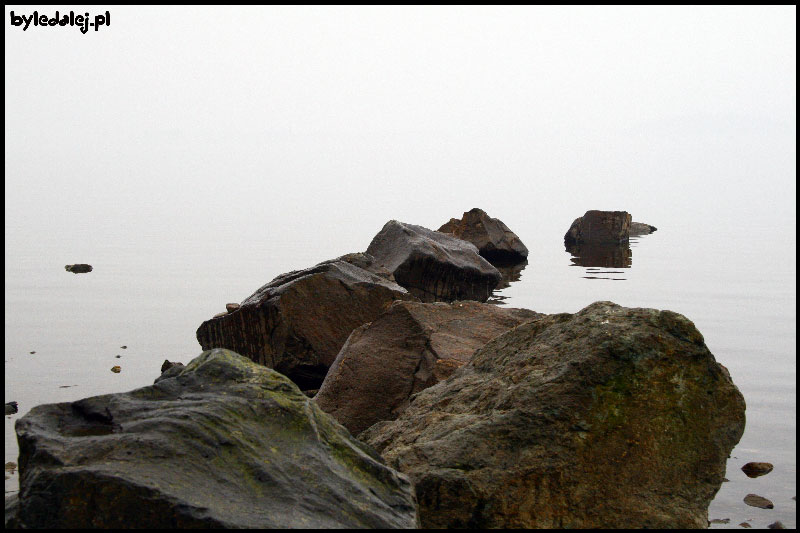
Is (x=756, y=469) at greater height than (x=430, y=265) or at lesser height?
lesser

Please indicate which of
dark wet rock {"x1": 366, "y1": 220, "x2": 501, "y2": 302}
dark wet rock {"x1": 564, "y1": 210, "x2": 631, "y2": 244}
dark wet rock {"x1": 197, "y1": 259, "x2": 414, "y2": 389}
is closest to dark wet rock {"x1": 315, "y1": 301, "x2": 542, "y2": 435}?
dark wet rock {"x1": 197, "y1": 259, "x2": 414, "y2": 389}

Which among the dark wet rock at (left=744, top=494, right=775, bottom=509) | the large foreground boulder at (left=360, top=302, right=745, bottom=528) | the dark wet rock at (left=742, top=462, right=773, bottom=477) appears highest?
the large foreground boulder at (left=360, top=302, right=745, bottom=528)

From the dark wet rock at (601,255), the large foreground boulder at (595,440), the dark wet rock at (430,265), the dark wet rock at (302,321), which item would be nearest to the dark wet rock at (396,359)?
the dark wet rock at (302,321)

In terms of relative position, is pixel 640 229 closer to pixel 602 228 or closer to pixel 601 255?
pixel 602 228

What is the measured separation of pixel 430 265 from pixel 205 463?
11.3 metres

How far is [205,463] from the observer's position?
11.8 feet

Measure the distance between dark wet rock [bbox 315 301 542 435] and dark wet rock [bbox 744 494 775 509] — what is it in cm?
244

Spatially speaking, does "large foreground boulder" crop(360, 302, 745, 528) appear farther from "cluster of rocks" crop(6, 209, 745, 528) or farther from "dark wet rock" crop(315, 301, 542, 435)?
"dark wet rock" crop(315, 301, 542, 435)

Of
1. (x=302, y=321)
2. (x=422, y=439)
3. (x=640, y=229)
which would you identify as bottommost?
(x=422, y=439)

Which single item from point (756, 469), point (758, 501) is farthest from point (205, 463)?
point (756, 469)

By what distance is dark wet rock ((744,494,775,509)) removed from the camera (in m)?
5.97

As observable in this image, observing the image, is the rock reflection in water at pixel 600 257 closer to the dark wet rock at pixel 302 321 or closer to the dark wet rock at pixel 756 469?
the dark wet rock at pixel 302 321

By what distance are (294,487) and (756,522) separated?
366 cm

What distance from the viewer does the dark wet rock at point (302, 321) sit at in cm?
925
